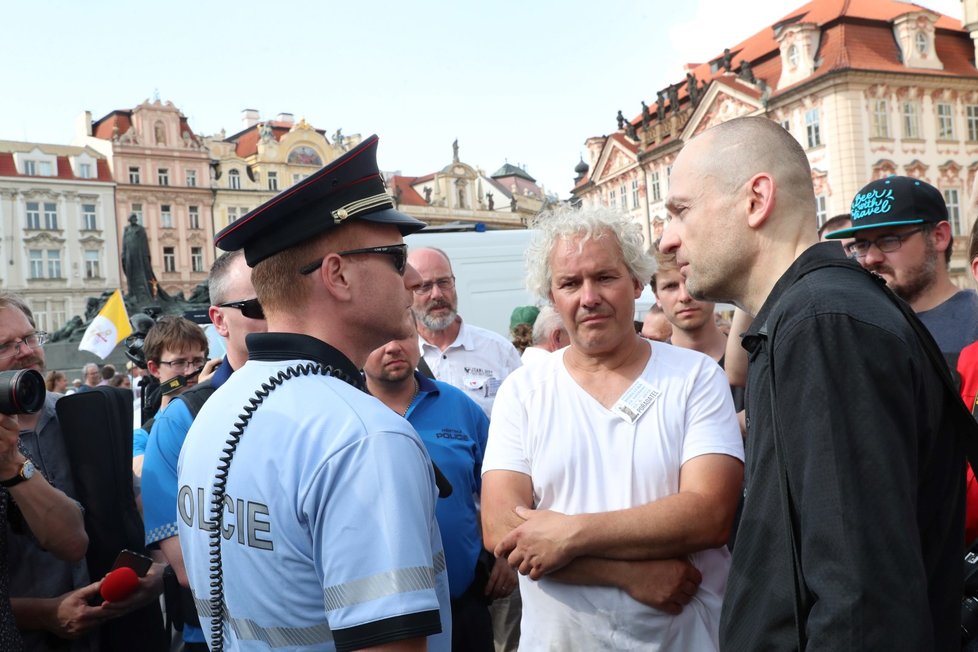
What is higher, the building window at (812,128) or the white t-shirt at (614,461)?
the building window at (812,128)

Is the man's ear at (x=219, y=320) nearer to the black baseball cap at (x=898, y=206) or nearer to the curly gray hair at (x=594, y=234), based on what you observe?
the curly gray hair at (x=594, y=234)

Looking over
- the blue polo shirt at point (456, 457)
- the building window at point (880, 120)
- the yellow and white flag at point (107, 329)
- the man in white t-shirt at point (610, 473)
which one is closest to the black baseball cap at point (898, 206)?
the man in white t-shirt at point (610, 473)

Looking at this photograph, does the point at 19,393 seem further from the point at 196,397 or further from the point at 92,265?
the point at 92,265

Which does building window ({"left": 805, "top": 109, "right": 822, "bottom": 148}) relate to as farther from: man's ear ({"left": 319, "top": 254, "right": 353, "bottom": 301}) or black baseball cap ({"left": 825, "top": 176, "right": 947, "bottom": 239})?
man's ear ({"left": 319, "top": 254, "right": 353, "bottom": 301})

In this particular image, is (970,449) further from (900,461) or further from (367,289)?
(367,289)

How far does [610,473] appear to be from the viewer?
9.06 ft

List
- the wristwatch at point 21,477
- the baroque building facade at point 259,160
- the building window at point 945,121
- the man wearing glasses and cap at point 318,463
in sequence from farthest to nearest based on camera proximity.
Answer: the baroque building facade at point 259,160 < the building window at point 945,121 < the wristwatch at point 21,477 < the man wearing glasses and cap at point 318,463

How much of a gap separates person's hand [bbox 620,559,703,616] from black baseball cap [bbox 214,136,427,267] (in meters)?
1.30

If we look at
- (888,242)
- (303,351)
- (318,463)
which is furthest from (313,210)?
(888,242)

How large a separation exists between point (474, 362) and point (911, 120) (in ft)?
124

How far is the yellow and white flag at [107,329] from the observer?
13.8 m

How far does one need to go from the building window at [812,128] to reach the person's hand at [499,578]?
3712 centimetres

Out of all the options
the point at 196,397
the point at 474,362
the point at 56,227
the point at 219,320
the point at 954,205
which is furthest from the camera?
the point at 56,227

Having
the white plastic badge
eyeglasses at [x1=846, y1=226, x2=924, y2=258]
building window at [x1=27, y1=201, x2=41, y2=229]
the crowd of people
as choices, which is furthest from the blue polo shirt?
building window at [x1=27, y1=201, x2=41, y2=229]
